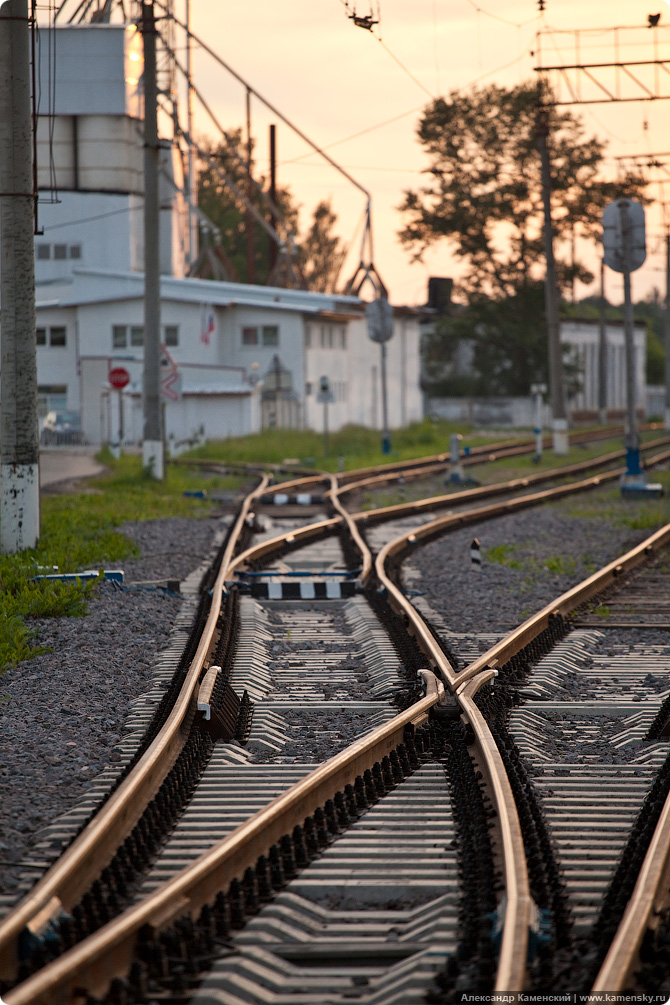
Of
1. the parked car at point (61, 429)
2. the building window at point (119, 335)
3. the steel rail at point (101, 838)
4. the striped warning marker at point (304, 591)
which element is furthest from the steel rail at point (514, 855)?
the building window at point (119, 335)

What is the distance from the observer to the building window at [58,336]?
51.3 meters

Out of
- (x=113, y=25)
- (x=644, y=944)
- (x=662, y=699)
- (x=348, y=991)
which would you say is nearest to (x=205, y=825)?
(x=348, y=991)

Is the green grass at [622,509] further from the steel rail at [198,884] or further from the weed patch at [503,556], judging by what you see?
the steel rail at [198,884]

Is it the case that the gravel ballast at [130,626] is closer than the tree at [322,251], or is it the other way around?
the gravel ballast at [130,626]

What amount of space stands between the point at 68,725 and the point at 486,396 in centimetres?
6580

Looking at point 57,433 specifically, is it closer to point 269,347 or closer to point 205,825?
point 269,347

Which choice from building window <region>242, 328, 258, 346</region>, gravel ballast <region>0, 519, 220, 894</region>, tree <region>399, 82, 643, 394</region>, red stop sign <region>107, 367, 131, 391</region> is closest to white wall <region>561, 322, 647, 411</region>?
tree <region>399, 82, 643, 394</region>

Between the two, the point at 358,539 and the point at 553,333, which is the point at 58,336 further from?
the point at 358,539

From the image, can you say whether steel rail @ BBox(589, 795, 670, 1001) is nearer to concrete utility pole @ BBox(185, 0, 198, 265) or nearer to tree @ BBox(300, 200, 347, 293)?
concrete utility pole @ BBox(185, 0, 198, 265)

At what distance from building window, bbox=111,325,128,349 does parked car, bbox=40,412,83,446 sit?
3.74 meters

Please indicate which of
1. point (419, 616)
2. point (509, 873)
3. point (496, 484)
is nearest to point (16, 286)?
point (419, 616)

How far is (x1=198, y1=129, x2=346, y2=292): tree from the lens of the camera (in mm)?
99312

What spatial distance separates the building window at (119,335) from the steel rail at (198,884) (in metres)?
45.1

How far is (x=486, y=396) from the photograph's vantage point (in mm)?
72125
